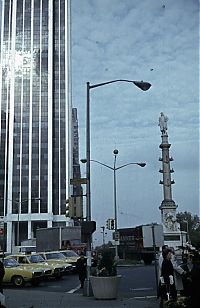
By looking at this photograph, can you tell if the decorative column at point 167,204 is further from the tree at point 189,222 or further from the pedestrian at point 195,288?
the pedestrian at point 195,288

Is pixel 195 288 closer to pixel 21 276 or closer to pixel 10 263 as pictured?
pixel 21 276

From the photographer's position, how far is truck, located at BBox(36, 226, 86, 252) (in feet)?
138

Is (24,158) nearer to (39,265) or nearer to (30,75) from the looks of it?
(30,75)

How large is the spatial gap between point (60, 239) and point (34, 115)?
7302 centimetres

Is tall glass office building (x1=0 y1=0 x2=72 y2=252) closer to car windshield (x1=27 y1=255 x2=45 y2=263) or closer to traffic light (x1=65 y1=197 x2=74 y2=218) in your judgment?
car windshield (x1=27 y1=255 x2=45 y2=263)

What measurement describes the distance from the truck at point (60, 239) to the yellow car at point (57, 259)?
11132mm

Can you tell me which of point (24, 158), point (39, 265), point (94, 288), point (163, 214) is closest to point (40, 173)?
point (24, 158)

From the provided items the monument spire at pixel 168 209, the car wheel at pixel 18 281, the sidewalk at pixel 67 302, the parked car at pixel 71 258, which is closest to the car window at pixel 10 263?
the car wheel at pixel 18 281

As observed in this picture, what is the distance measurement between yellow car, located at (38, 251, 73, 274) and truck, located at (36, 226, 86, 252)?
1113 cm

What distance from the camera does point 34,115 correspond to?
112 meters

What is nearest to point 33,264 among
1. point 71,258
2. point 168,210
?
point 71,258

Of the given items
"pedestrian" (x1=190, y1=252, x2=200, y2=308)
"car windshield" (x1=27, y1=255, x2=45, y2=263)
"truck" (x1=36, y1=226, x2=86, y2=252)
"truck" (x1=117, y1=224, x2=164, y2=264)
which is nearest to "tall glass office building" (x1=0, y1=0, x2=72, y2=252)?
"truck" (x1=117, y1=224, x2=164, y2=264)

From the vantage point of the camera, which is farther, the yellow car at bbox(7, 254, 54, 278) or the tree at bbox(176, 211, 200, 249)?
the tree at bbox(176, 211, 200, 249)

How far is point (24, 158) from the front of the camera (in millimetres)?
109938
